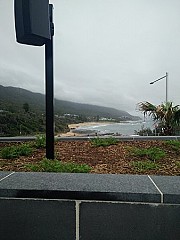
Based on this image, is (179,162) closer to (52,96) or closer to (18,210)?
(52,96)

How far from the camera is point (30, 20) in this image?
1.44 meters

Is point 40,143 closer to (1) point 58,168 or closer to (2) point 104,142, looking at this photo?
(2) point 104,142

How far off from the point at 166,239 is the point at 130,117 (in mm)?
3111

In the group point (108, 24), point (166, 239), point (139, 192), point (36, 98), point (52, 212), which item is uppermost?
point (108, 24)

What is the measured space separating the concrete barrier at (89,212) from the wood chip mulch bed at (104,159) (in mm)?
555

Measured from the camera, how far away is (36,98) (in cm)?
359

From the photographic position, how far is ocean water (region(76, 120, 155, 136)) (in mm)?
3314

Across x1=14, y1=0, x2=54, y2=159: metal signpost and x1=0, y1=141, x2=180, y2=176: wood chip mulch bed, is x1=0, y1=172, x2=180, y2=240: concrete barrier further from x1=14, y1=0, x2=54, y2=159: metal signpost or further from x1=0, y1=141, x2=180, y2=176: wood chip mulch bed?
x1=14, y1=0, x2=54, y2=159: metal signpost

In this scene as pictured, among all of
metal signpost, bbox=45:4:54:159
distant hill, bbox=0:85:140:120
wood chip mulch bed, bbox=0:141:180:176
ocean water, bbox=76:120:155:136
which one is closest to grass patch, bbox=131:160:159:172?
wood chip mulch bed, bbox=0:141:180:176

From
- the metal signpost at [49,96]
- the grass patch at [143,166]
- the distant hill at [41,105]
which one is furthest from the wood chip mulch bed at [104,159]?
the distant hill at [41,105]

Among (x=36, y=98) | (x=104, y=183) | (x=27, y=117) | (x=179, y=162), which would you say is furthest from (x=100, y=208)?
(x=36, y=98)

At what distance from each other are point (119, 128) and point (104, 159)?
1625 mm

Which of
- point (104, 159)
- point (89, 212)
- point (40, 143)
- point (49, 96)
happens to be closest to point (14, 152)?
point (40, 143)

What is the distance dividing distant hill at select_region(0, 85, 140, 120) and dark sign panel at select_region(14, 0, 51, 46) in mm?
1734
